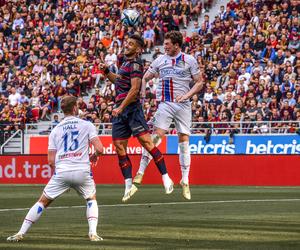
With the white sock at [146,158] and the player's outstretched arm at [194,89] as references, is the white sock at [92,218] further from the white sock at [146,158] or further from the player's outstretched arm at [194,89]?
the player's outstretched arm at [194,89]

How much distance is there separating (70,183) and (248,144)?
69.5ft

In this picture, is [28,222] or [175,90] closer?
[28,222]

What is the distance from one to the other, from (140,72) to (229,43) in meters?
20.0

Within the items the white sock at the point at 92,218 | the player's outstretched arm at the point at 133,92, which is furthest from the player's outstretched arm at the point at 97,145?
the player's outstretched arm at the point at 133,92

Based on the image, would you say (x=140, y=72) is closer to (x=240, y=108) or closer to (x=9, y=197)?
(x=9, y=197)

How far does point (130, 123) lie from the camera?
53.8 feet

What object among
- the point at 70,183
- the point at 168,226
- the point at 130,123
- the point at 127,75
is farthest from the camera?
the point at 130,123

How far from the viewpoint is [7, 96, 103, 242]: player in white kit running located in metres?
11.4

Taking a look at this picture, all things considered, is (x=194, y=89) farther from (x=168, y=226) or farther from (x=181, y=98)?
(x=168, y=226)

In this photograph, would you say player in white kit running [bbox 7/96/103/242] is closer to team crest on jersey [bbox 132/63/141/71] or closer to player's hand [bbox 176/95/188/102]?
team crest on jersey [bbox 132/63/141/71]

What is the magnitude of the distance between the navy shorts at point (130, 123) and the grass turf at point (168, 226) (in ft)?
4.20

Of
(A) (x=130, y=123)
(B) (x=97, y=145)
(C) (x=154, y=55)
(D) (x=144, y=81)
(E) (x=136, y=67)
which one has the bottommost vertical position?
(B) (x=97, y=145)

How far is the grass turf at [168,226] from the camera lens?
11.0m

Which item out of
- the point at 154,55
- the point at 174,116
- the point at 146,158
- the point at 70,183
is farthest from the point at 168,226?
the point at 154,55
